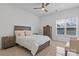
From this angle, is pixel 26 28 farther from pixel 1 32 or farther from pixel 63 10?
pixel 63 10

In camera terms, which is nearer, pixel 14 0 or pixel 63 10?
pixel 14 0

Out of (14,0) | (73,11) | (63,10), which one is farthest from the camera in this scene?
(63,10)

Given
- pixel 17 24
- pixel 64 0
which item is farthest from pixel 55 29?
pixel 64 0

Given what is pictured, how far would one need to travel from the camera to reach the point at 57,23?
1.78 meters

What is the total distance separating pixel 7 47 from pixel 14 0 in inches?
43.0

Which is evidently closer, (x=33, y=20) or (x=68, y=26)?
(x=68, y=26)

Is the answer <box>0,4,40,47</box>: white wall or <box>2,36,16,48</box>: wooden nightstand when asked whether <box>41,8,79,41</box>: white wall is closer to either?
<box>0,4,40,47</box>: white wall

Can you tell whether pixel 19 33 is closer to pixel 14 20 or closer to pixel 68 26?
pixel 14 20

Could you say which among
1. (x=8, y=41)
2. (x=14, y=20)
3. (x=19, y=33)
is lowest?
(x=8, y=41)

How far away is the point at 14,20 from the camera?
1.69 meters

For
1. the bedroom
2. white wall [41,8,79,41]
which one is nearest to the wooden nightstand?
the bedroom

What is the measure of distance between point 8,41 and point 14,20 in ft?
1.58

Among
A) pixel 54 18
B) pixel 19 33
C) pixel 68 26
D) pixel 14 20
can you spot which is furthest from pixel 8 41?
pixel 68 26

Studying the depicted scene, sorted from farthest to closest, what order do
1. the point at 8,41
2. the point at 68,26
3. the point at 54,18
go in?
the point at 8,41 < the point at 54,18 < the point at 68,26
